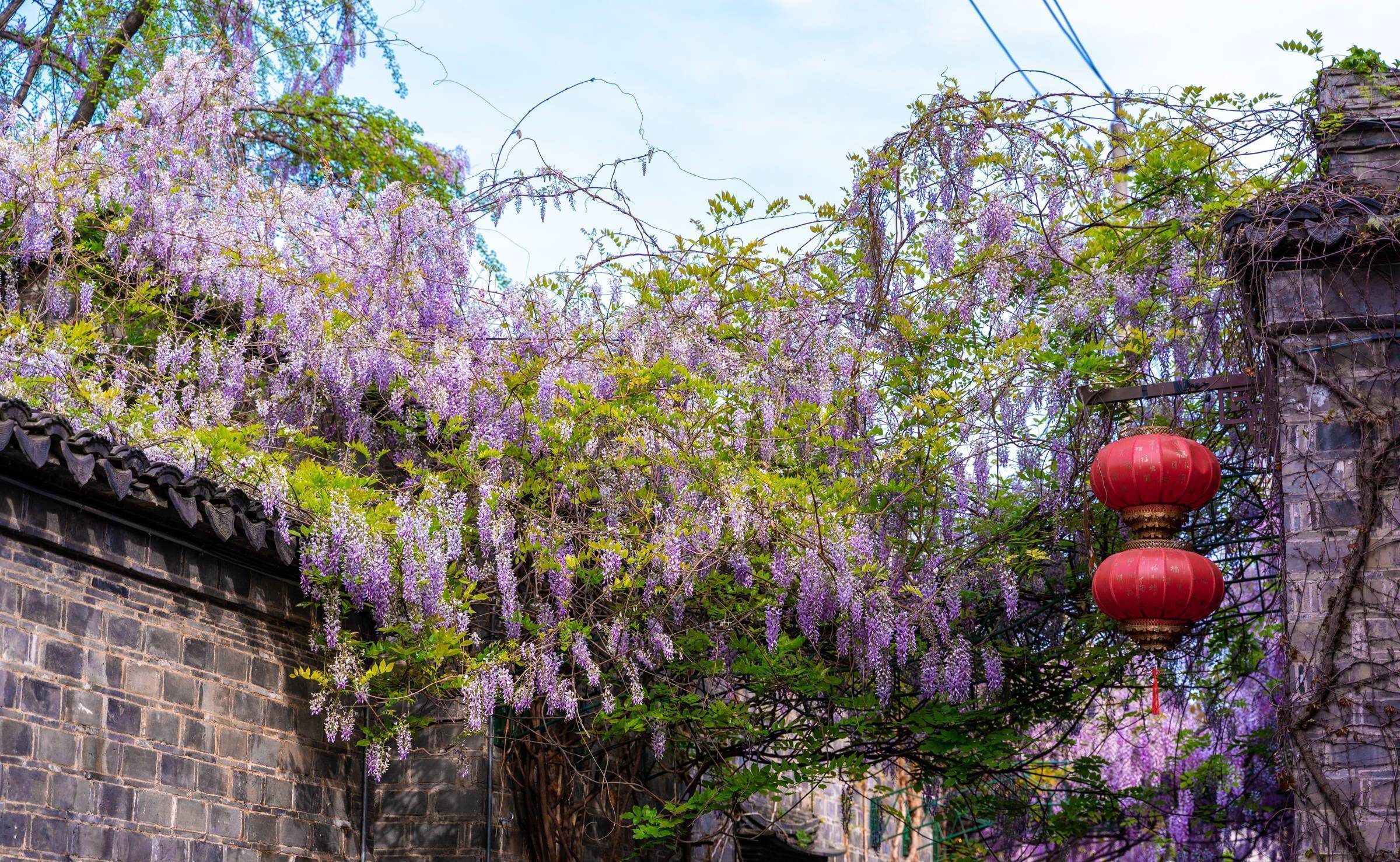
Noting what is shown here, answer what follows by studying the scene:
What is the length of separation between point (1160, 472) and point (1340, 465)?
63cm

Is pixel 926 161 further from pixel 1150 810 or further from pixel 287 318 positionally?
pixel 1150 810

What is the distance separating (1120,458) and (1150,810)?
695 centimetres

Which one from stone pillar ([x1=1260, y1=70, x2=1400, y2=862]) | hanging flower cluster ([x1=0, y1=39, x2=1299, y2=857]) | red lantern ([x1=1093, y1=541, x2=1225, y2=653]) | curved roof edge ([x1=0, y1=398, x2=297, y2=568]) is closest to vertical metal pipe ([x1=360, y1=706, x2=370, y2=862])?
hanging flower cluster ([x1=0, y1=39, x2=1299, y2=857])

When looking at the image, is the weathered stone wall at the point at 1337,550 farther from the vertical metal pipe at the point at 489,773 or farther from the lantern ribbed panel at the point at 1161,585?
the vertical metal pipe at the point at 489,773

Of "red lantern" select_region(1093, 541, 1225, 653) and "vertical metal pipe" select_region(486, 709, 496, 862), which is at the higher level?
"red lantern" select_region(1093, 541, 1225, 653)

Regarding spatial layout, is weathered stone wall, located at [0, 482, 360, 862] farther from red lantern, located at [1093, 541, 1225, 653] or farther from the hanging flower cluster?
red lantern, located at [1093, 541, 1225, 653]

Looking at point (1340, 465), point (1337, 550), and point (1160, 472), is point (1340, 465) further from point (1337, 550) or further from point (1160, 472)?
point (1160, 472)

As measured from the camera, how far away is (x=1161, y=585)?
205 inches

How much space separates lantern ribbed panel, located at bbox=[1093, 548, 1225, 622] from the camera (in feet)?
17.1

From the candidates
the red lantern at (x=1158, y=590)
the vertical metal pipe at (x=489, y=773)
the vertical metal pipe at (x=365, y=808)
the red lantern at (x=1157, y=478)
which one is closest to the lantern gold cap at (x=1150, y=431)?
the red lantern at (x=1157, y=478)

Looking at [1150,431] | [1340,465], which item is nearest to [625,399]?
[1150,431]

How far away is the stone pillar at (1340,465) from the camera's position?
15.3ft

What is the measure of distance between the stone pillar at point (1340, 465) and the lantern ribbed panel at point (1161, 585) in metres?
0.34

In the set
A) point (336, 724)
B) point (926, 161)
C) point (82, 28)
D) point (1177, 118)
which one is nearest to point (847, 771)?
point (336, 724)
